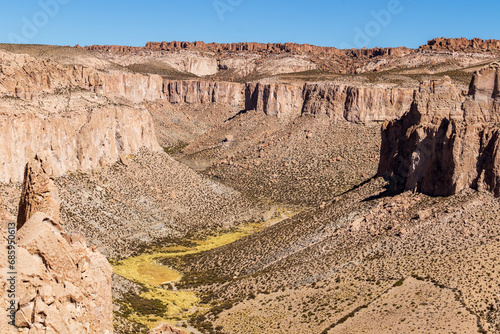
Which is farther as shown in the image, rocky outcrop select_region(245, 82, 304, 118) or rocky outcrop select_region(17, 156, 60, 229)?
rocky outcrop select_region(245, 82, 304, 118)

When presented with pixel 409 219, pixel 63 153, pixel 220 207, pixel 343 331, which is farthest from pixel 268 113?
pixel 343 331

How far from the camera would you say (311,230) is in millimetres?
62188

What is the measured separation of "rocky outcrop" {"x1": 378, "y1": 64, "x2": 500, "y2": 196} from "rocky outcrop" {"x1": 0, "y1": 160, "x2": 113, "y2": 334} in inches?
1453

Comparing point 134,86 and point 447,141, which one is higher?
point 134,86

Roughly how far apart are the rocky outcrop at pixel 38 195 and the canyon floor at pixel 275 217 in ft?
53.9

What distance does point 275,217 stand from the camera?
3745 inches

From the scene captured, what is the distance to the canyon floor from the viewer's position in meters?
43.7

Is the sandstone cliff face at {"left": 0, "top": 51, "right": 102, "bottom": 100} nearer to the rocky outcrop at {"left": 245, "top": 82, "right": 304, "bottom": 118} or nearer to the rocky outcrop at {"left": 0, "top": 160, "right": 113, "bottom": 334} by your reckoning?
the rocky outcrop at {"left": 0, "top": 160, "right": 113, "bottom": 334}

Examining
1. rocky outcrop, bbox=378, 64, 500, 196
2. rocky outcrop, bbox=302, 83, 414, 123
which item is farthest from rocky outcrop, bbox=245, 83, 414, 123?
rocky outcrop, bbox=378, 64, 500, 196

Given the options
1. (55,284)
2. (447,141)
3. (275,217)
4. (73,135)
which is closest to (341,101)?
(275,217)

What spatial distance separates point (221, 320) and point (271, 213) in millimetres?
48926

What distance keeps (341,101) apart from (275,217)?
159ft

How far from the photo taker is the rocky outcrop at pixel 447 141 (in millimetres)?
51094

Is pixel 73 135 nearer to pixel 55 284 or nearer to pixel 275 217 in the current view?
pixel 275 217
